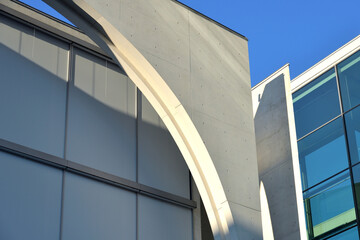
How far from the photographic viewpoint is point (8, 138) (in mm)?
14078

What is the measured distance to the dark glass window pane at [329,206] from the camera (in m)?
17.4

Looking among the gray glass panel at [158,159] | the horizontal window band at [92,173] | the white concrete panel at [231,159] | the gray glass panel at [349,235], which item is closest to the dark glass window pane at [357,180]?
the gray glass panel at [349,235]

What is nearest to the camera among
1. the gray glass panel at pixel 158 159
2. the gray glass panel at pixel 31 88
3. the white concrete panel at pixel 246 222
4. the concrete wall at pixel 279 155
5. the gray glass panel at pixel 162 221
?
the white concrete panel at pixel 246 222

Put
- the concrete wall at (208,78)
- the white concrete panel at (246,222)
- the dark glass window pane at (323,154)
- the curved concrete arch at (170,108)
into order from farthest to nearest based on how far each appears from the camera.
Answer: the dark glass window pane at (323,154)
the concrete wall at (208,78)
the white concrete panel at (246,222)
the curved concrete arch at (170,108)

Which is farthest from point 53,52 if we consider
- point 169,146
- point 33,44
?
point 169,146

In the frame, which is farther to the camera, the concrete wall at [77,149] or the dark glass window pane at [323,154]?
the dark glass window pane at [323,154]

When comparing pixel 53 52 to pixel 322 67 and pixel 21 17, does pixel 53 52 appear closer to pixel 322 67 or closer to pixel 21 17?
pixel 21 17

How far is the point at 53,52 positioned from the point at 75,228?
410 centimetres

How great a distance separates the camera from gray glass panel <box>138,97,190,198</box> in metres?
16.1

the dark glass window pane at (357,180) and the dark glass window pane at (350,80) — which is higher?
the dark glass window pane at (350,80)

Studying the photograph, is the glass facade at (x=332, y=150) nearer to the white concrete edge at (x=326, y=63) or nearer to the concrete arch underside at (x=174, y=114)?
the white concrete edge at (x=326, y=63)

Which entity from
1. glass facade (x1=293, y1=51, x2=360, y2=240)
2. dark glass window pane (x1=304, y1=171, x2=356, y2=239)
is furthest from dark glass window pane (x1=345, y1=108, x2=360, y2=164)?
dark glass window pane (x1=304, y1=171, x2=356, y2=239)

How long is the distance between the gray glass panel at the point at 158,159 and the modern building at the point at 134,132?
3cm

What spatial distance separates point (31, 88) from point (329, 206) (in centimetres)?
828
